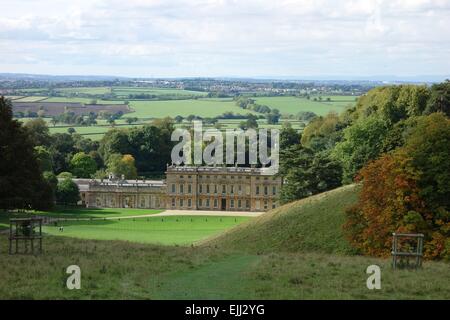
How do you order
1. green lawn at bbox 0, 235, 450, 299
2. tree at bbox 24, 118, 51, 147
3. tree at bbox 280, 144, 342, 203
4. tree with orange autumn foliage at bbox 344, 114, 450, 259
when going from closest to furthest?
green lawn at bbox 0, 235, 450, 299 < tree with orange autumn foliage at bbox 344, 114, 450, 259 < tree at bbox 280, 144, 342, 203 < tree at bbox 24, 118, 51, 147

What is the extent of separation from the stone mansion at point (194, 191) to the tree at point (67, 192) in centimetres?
668

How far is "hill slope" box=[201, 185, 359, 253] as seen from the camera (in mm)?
36219

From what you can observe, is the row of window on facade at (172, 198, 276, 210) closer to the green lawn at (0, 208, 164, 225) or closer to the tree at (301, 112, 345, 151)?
the green lawn at (0, 208, 164, 225)

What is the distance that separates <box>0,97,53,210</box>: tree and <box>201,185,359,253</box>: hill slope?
880cm

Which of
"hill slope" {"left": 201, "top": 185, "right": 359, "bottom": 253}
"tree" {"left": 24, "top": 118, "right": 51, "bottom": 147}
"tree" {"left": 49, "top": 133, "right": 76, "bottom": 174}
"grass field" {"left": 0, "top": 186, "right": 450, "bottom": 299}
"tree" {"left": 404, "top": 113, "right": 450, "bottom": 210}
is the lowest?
"tree" {"left": 49, "top": 133, "right": 76, "bottom": 174}

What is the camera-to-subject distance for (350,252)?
34562 millimetres

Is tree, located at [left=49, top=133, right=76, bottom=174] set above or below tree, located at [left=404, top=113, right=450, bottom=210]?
below

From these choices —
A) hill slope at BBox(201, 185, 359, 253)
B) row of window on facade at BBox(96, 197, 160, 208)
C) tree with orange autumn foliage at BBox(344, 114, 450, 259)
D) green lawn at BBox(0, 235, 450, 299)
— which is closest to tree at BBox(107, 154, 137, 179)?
row of window on facade at BBox(96, 197, 160, 208)

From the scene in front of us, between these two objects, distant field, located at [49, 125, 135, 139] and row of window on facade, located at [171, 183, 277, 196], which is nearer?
row of window on facade, located at [171, 183, 277, 196]

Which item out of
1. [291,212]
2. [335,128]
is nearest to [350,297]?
[291,212]

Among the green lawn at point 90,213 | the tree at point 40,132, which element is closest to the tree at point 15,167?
the green lawn at point 90,213

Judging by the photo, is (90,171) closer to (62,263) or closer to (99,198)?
(99,198)

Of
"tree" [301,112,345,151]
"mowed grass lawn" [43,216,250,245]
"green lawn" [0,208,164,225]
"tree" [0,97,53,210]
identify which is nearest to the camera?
"tree" [0,97,53,210]
